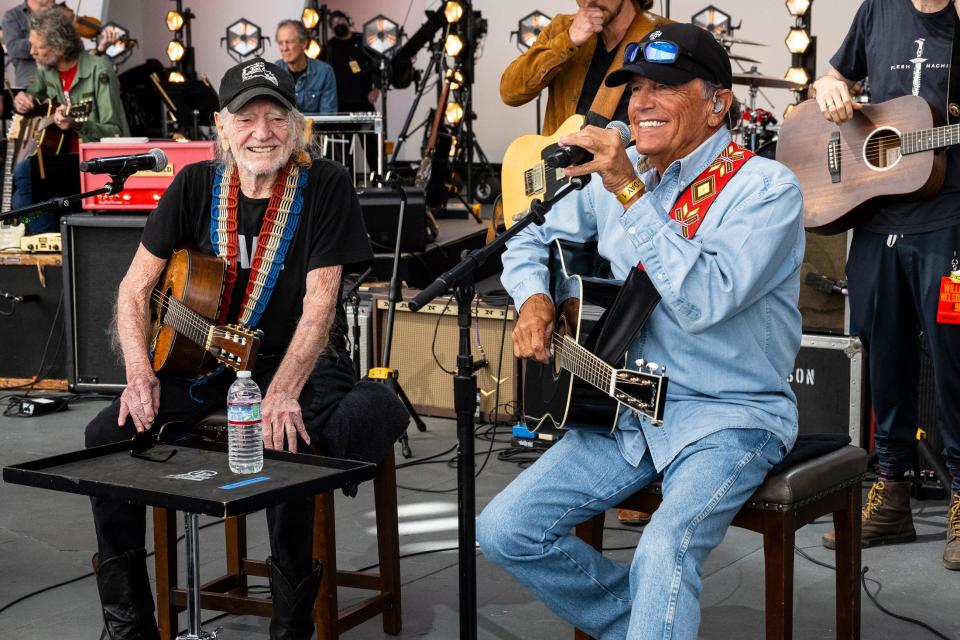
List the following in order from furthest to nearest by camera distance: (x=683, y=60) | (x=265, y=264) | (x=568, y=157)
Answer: (x=265, y=264), (x=683, y=60), (x=568, y=157)

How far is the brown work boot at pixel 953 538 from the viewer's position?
3459 mm

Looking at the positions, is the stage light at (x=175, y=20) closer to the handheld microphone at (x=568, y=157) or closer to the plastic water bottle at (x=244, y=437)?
the plastic water bottle at (x=244, y=437)

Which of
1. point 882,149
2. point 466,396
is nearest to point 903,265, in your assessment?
point 882,149

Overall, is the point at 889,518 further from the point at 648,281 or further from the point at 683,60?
the point at 683,60

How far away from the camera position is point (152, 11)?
51.2 ft

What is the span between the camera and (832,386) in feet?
14.6

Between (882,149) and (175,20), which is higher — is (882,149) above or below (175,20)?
below

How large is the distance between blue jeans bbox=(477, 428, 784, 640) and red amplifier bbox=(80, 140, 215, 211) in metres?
3.10

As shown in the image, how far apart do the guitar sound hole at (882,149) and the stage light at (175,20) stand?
1305 centimetres

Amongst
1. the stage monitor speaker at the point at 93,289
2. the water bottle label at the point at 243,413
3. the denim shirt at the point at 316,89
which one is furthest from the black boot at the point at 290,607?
the denim shirt at the point at 316,89

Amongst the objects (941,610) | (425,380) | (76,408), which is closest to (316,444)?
(941,610)

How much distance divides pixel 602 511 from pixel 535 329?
1.43 feet

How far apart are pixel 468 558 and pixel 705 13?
36.6ft

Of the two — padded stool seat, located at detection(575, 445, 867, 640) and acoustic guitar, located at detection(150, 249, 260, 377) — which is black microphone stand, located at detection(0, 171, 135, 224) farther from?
padded stool seat, located at detection(575, 445, 867, 640)
